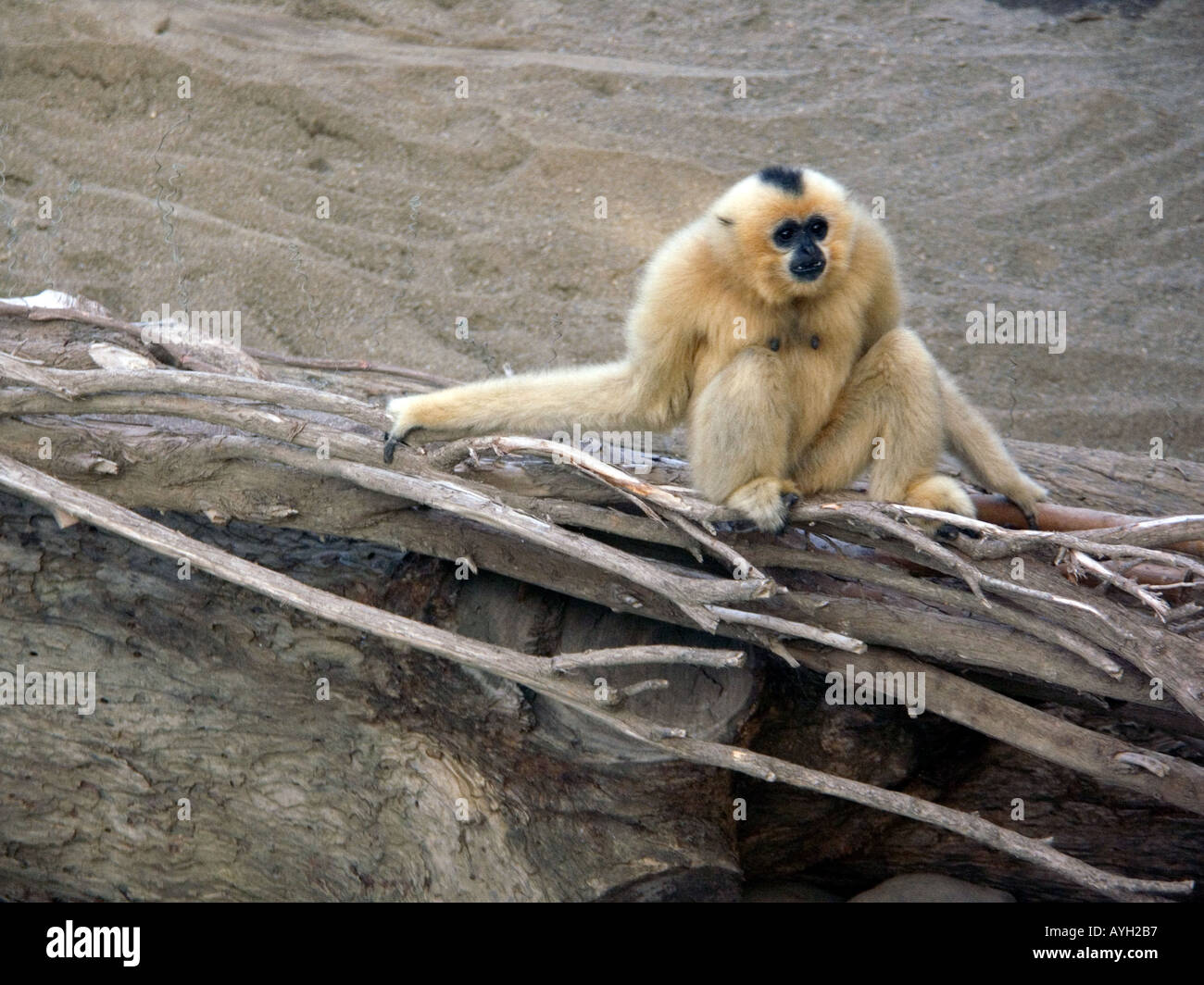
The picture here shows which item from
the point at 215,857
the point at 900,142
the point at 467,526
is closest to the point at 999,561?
the point at 467,526

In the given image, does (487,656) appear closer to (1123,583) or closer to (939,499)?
(939,499)

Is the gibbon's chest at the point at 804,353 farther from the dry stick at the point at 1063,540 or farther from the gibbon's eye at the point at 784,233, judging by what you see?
the dry stick at the point at 1063,540

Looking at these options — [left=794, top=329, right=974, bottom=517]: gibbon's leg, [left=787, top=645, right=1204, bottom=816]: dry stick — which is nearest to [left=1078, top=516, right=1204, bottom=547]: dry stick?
[left=794, top=329, right=974, bottom=517]: gibbon's leg

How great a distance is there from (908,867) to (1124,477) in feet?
5.67

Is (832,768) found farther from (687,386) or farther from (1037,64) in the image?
(1037,64)

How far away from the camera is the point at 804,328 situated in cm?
Result: 376

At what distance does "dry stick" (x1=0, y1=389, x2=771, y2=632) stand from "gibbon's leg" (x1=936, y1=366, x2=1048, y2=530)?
109 cm

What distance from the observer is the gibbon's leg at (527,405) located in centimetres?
360

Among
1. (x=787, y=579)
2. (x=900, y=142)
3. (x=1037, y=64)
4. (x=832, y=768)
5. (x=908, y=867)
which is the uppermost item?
(x=1037, y=64)

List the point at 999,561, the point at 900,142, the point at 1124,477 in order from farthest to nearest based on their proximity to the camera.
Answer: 1. the point at 900,142
2. the point at 1124,477
3. the point at 999,561

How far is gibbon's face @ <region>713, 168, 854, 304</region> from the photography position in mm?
3646

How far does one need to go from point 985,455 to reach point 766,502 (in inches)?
33.5

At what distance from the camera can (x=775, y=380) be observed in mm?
3543

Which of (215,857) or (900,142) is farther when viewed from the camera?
(900,142)
